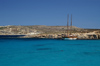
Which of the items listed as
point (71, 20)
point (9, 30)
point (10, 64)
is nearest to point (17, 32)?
point (9, 30)

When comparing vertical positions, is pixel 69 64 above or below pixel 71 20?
below

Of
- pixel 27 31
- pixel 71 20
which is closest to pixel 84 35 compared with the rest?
pixel 71 20

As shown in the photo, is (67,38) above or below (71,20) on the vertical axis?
below

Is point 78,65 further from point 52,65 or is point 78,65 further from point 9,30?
point 9,30

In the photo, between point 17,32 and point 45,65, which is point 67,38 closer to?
point 45,65

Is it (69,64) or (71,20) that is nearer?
(69,64)

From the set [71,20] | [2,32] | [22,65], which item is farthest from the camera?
[2,32]

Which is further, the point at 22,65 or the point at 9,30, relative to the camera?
the point at 9,30

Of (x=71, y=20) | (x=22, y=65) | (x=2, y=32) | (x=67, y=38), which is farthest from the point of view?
(x=2, y=32)

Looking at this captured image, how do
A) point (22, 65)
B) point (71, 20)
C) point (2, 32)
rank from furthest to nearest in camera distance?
point (2, 32), point (71, 20), point (22, 65)
